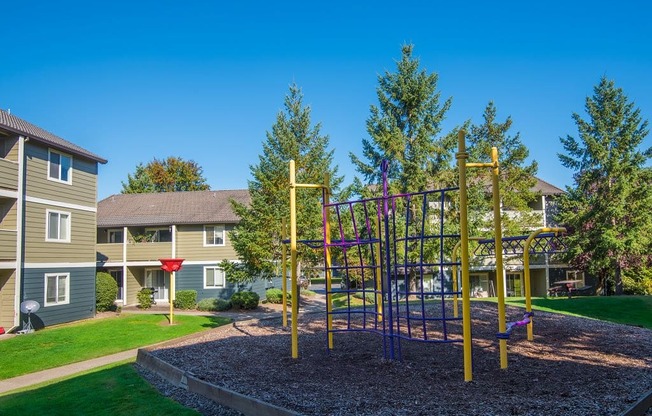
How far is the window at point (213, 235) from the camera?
30.3 metres

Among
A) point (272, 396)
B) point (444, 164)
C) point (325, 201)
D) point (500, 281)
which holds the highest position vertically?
point (444, 164)

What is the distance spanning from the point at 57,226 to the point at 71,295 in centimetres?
299

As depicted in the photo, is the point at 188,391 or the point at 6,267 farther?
the point at 6,267

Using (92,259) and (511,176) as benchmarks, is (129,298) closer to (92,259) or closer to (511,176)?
(92,259)

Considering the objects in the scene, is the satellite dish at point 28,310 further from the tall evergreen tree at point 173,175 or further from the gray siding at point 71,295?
the tall evergreen tree at point 173,175

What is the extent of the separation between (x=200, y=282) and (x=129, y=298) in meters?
4.66

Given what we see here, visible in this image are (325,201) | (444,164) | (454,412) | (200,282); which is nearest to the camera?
(454,412)

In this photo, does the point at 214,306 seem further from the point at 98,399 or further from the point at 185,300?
the point at 98,399

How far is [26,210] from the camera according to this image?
19672 millimetres

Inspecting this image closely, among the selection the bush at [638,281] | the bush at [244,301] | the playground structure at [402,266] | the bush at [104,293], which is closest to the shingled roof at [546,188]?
the bush at [638,281]

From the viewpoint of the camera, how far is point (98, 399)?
25.3 feet

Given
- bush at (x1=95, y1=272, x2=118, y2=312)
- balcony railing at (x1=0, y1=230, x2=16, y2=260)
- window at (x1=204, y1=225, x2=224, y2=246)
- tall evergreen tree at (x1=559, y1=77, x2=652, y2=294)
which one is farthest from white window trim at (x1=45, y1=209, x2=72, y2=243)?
tall evergreen tree at (x1=559, y1=77, x2=652, y2=294)

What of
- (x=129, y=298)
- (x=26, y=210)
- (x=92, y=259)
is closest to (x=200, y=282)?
(x=129, y=298)

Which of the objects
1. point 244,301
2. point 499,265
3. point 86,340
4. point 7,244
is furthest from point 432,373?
point 244,301
